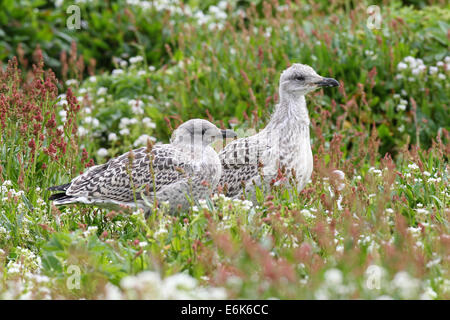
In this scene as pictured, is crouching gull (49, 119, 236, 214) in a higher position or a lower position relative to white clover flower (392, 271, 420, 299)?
higher

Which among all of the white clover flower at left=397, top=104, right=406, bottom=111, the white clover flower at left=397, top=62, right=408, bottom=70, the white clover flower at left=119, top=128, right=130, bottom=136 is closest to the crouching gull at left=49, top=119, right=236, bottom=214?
the white clover flower at left=119, top=128, right=130, bottom=136

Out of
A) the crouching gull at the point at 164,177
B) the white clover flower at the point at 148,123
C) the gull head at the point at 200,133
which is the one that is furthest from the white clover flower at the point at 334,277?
the white clover flower at the point at 148,123

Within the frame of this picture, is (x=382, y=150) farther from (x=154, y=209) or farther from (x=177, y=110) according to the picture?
(x=154, y=209)

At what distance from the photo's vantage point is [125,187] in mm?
5305

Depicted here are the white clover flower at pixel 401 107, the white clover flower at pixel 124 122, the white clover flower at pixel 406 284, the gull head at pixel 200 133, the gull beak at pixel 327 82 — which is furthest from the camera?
the white clover flower at pixel 124 122

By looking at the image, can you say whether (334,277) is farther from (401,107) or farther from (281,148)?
(401,107)

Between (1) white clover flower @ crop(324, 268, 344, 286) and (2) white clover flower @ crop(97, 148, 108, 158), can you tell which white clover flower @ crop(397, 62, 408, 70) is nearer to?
(2) white clover flower @ crop(97, 148, 108, 158)

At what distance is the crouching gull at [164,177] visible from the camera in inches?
204

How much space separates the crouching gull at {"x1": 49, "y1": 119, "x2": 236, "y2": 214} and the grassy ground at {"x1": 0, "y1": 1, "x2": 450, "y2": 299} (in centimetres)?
19

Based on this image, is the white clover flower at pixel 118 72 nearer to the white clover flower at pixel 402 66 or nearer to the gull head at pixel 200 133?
the white clover flower at pixel 402 66

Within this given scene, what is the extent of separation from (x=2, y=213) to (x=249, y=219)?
1.93 meters

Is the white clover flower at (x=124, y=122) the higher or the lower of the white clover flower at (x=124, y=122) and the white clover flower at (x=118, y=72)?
the lower

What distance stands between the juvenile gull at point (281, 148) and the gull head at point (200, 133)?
0.35 m

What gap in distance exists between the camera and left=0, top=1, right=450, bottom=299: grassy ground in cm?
367
